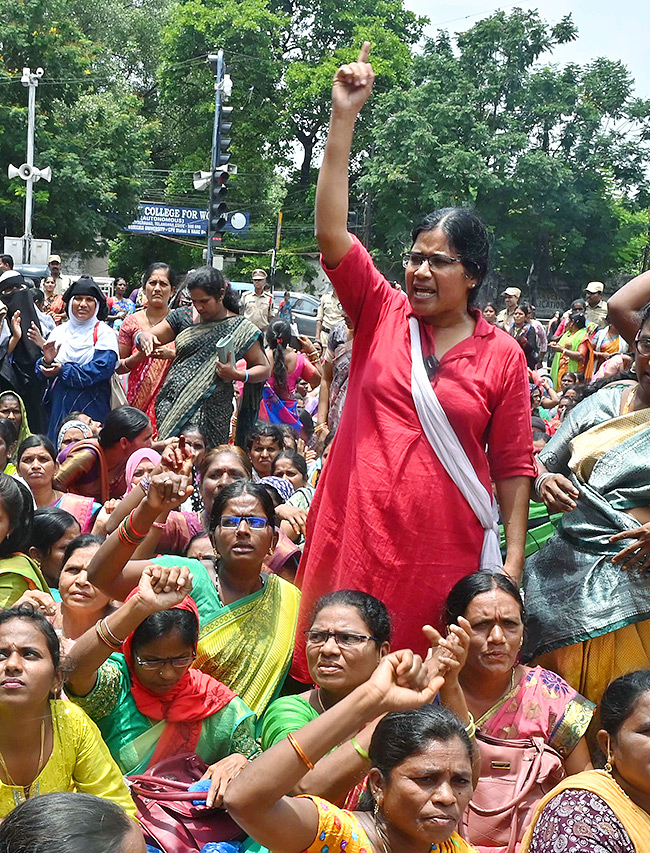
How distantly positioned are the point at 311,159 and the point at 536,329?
979 inches

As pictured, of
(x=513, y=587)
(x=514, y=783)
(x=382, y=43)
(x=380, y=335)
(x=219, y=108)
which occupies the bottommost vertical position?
(x=514, y=783)

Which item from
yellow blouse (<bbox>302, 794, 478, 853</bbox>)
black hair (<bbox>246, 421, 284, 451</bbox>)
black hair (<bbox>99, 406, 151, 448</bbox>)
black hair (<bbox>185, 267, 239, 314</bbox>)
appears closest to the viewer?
yellow blouse (<bbox>302, 794, 478, 853</bbox>)

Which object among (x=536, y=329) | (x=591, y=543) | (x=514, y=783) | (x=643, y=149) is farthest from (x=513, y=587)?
(x=643, y=149)

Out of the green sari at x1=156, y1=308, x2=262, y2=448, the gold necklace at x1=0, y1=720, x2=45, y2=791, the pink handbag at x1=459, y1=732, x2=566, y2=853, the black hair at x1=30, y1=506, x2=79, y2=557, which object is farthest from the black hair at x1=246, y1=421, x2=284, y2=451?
the gold necklace at x1=0, y1=720, x2=45, y2=791

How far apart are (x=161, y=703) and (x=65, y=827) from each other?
154 cm

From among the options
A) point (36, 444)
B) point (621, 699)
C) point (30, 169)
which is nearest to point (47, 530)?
point (36, 444)

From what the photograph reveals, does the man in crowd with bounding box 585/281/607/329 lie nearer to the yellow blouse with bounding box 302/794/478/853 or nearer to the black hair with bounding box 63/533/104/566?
the black hair with bounding box 63/533/104/566

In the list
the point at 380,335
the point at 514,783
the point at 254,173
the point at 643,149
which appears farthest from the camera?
the point at 254,173

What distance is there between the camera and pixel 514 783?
3139 millimetres

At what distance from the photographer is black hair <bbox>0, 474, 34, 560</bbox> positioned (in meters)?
3.90

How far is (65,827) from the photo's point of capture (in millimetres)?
1812

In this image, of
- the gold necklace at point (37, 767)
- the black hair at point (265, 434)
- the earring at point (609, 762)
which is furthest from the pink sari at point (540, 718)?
the black hair at point (265, 434)

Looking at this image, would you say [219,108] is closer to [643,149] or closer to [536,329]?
[536,329]

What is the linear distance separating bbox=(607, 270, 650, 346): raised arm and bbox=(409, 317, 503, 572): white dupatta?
2.26 feet
